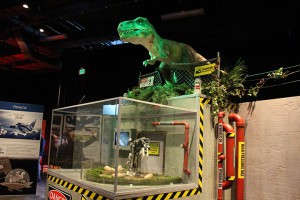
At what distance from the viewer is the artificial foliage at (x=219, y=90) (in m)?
3.81

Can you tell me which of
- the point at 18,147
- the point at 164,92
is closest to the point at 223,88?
the point at 164,92

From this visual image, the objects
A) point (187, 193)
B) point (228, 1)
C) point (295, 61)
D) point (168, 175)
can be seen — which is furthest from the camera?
point (228, 1)

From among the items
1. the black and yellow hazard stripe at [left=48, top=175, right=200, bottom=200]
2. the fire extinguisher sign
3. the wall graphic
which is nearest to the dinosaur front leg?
the fire extinguisher sign

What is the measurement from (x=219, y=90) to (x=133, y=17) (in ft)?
12.6

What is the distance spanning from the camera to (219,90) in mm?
3818

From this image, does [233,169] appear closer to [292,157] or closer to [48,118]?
[292,157]

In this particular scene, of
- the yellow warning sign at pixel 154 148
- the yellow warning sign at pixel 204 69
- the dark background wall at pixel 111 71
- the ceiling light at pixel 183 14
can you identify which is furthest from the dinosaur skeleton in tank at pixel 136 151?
the ceiling light at pixel 183 14

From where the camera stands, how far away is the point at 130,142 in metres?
3.48

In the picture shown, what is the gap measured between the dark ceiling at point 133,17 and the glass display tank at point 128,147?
3194mm

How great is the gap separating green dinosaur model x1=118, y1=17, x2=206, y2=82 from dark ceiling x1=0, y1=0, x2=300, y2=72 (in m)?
1.97

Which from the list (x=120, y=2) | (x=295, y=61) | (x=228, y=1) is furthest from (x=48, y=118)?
(x=295, y=61)

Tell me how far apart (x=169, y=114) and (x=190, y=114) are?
27 cm

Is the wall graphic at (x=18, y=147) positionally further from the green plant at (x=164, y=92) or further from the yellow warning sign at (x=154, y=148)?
the yellow warning sign at (x=154, y=148)

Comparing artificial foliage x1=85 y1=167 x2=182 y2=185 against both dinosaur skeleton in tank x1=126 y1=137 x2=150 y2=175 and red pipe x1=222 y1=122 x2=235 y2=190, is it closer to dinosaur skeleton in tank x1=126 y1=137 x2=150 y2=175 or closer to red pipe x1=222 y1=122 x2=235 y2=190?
dinosaur skeleton in tank x1=126 y1=137 x2=150 y2=175
